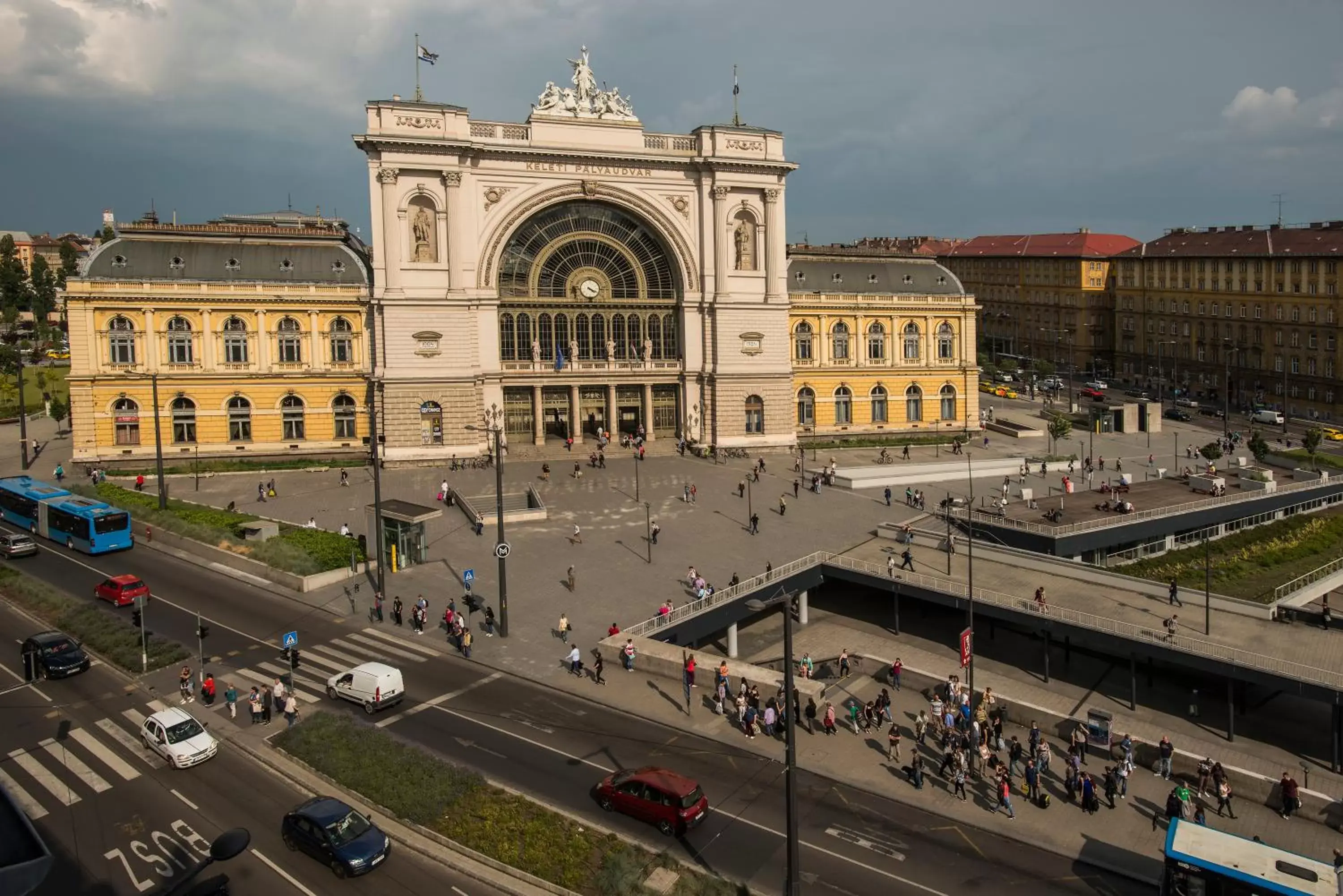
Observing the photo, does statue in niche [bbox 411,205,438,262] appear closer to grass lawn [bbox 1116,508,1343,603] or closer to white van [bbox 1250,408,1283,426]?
grass lawn [bbox 1116,508,1343,603]

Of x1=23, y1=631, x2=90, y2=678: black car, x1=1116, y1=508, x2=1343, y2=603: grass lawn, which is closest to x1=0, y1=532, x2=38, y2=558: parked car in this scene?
x1=23, y1=631, x2=90, y2=678: black car

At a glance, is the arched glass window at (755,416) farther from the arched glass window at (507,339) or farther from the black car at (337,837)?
the black car at (337,837)

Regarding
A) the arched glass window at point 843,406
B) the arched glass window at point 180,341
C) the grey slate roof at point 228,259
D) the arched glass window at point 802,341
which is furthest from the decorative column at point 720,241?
the arched glass window at point 180,341

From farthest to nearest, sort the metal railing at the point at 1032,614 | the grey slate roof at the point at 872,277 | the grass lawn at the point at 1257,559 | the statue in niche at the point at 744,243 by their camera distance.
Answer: the grey slate roof at the point at 872,277 < the statue in niche at the point at 744,243 < the grass lawn at the point at 1257,559 < the metal railing at the point at 1032,614

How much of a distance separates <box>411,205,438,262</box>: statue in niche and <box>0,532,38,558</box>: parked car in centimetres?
3163

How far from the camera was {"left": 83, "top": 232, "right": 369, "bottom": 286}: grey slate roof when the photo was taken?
73.9 m

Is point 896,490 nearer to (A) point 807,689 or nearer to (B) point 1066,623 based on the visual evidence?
(B) point 1066,623

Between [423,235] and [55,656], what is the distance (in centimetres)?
4364

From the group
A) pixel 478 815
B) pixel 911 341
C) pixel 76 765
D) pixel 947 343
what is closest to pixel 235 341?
pixel 76 765

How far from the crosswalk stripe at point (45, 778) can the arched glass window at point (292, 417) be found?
4743 cm

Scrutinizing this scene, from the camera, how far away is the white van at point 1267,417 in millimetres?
96062

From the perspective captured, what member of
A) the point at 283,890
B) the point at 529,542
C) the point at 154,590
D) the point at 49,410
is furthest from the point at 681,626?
the point at 49,410

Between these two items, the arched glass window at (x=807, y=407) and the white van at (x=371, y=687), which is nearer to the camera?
the white van at (x=371, y=687)

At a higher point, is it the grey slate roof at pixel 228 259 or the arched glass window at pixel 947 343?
the grey slate roof at pixel 228 259
